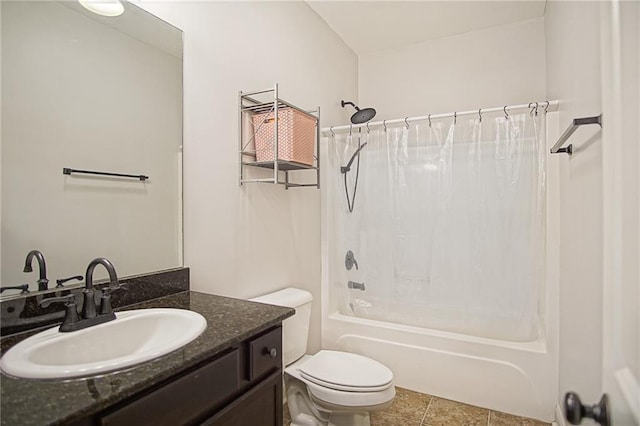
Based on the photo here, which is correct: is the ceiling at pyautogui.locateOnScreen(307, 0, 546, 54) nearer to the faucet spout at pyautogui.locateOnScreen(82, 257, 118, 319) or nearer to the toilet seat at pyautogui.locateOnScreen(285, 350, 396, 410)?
the faucet spout at pyautogui.locateOnScreen(82, 257, 118, 319)

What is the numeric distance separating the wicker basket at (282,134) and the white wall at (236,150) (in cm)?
13

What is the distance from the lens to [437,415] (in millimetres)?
2004

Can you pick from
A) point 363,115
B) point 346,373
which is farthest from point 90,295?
point 363,115

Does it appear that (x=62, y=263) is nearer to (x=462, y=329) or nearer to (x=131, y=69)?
(x=131, y=69)

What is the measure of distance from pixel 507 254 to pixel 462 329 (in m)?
0.57

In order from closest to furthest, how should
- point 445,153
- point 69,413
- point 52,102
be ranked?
point 69,413 → point 52,102 → point 445,153

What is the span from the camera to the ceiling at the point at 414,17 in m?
2.38

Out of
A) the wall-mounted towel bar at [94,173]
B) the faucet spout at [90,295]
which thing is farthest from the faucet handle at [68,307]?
the wall-mounted towel bar at [94,173]

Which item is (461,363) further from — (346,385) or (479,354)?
(346,385)

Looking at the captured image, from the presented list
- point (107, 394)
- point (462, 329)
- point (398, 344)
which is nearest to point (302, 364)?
point (398, 344)

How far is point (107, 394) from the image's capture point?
0.67 metres

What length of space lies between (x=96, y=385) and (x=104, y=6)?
125cm

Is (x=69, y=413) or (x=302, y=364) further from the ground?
(x=69, y=413)

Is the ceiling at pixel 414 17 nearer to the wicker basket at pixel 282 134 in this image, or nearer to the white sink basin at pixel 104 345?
the wicker basket at pixel 282 134
